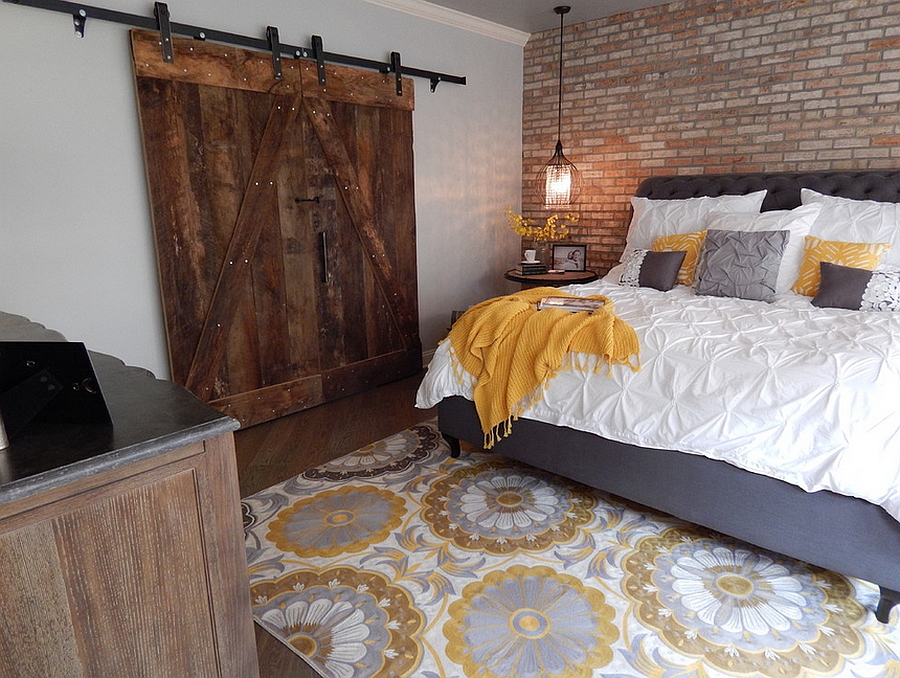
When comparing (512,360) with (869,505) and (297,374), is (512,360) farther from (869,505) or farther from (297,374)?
(297,374)

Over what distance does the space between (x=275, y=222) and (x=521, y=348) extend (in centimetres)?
181

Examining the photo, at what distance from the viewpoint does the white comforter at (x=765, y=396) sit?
1.86 m

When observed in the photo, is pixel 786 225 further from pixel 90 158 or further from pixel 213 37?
pixel 90 158

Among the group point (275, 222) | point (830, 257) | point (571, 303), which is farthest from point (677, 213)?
point (275, 222)

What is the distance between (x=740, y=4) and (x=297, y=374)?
3782 mm

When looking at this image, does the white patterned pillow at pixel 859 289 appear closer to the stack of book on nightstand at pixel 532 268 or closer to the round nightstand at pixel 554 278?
the round nightstand at pixel 554 278

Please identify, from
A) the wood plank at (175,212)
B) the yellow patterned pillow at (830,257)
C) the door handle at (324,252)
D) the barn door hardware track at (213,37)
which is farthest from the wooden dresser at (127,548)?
the yellow patterned pillow at (830,257)

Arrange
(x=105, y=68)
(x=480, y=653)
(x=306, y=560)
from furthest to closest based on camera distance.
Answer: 1. (x=105, y=68)
2. (x=306, y=560)
3. (x=480, y=653)

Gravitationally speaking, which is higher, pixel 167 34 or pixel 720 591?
pixel 167 34

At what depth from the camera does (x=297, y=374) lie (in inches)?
150

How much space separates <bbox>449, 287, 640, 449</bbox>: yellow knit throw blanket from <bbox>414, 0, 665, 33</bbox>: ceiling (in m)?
2.53

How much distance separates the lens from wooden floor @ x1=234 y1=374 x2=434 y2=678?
3102mm

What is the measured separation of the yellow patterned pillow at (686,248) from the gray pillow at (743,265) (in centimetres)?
20

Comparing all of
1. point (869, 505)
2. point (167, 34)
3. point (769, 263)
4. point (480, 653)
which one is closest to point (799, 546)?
point (869, 505)
